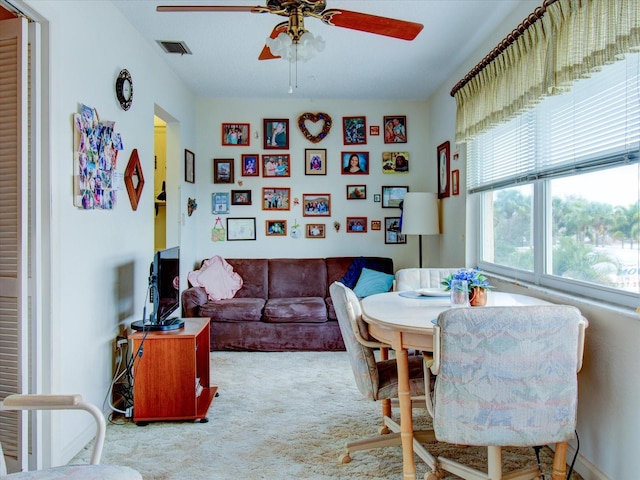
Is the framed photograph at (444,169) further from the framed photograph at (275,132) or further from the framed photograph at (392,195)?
the framed photograph at (275,132)

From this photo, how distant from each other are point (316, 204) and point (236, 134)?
1176mm

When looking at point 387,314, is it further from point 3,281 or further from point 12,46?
point 12,46


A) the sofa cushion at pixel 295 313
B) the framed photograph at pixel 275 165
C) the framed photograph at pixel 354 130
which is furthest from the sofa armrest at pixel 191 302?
the framed photograph at pixel 354 130

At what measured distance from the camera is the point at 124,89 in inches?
119

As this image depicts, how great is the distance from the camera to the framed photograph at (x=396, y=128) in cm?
520

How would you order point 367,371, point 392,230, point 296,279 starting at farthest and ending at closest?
point 392,230 → point 296,279 → point 367,371

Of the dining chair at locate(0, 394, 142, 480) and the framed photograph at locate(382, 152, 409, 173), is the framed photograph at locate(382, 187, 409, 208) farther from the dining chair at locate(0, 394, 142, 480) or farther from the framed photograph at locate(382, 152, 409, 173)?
the dining chair at locate(0, 394, 142, 480)

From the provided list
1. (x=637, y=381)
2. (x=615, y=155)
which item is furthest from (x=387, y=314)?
(x=615, y=155)

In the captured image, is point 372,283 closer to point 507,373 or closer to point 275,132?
point 275,132

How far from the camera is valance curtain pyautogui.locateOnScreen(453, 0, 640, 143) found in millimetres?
1856

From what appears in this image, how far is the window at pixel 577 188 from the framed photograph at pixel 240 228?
2.69 m

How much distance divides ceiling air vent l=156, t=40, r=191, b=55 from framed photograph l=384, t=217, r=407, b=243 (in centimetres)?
270

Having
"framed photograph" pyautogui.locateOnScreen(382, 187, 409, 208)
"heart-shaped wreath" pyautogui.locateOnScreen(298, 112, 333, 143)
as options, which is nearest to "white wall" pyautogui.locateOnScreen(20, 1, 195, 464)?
"heart-shaped wreath" pyautogui.locateOnScreen(298, 112, 333, 143)

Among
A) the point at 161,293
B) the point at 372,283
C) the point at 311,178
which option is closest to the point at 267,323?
the point at 372,283
